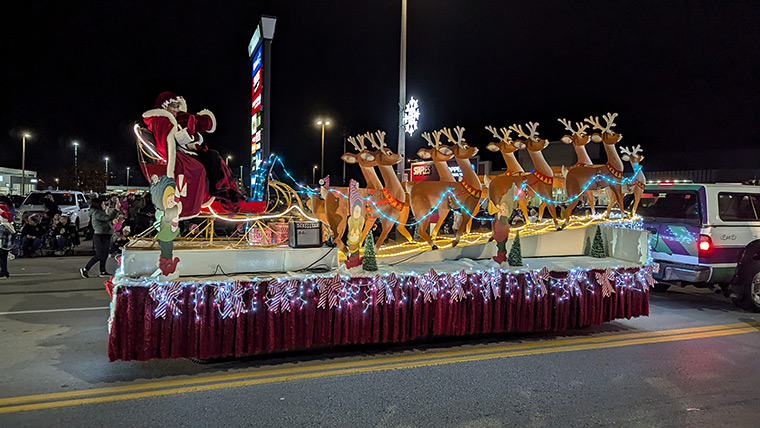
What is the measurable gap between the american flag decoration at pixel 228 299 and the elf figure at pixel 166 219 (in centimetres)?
55

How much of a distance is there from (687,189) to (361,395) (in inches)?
284

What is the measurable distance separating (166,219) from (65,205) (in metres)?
18.1

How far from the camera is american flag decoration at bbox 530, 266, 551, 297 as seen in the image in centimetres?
612

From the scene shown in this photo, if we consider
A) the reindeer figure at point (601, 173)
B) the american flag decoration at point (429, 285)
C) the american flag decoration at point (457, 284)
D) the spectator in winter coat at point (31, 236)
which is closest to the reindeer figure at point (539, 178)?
the reindeer figure at point (601, 173)

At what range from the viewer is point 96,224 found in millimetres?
10453

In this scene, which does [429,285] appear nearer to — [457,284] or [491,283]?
[457,284]

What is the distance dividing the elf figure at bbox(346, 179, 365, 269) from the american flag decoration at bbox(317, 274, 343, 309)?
42cm

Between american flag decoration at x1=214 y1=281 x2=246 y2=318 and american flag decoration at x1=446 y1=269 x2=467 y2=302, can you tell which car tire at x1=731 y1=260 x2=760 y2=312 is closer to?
american flag decoration at x1=446 y1=269 x2=467 y2=302

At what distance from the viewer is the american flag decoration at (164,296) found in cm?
463

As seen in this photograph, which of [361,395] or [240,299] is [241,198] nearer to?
[240,299]

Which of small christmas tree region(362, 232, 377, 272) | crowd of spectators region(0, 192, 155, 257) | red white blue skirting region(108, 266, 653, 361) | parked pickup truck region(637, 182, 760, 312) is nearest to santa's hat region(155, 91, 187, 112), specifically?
red white blue skirting region(108, 266, 653, 361)

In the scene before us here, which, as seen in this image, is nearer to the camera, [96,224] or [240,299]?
[240,299]

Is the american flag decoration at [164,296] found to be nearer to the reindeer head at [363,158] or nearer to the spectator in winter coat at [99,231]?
the reindeer head at [363,158]

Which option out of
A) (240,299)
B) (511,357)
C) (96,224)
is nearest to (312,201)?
(240,299)
